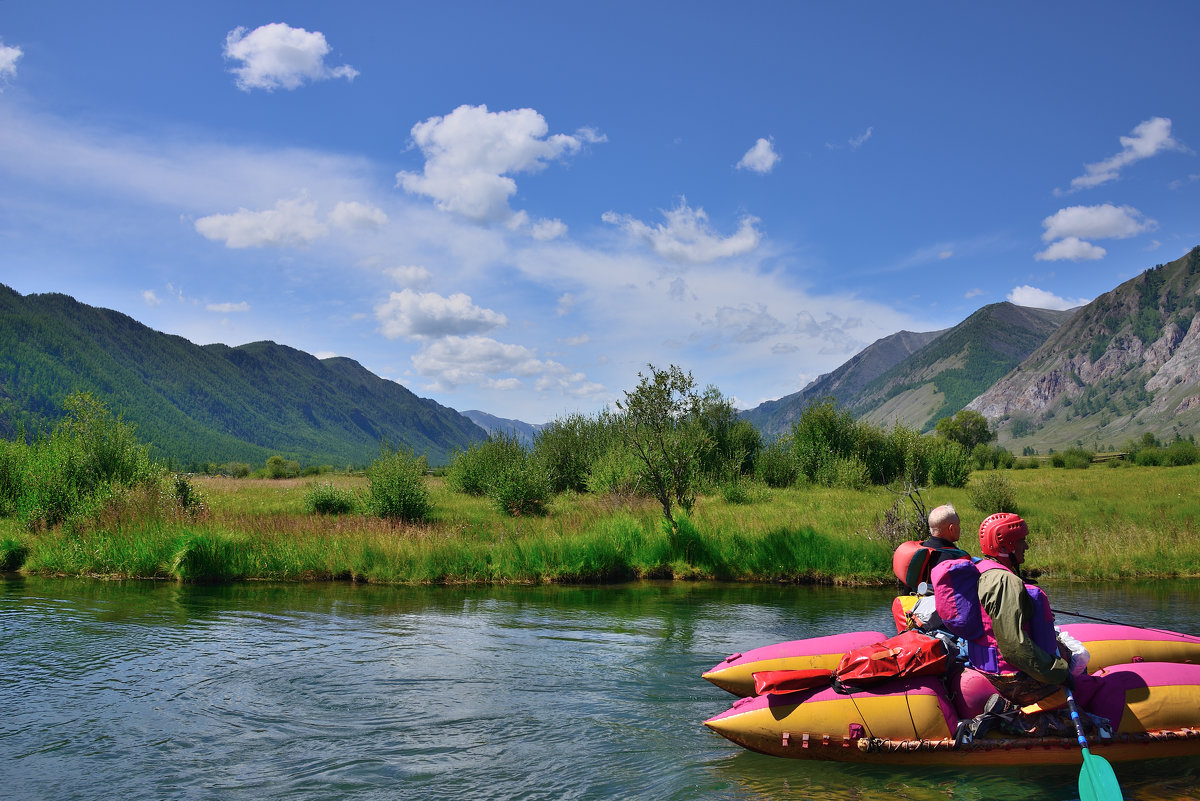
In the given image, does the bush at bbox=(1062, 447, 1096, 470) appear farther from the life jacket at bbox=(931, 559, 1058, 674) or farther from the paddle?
the paddle

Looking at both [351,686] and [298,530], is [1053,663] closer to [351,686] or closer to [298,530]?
[351,686]

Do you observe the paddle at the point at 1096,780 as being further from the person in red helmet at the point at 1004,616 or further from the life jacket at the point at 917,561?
the life jacket at the point at 917,561

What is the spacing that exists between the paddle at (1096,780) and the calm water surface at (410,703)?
0.64 metres

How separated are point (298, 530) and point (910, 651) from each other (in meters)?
18.1

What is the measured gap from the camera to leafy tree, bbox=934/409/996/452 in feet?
374

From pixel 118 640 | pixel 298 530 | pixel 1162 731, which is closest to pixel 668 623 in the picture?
pixel 1162 731

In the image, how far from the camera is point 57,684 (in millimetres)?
9844

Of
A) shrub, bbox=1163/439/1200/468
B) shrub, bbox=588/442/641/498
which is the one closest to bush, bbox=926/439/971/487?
shrub, bbox=588/442/641/498

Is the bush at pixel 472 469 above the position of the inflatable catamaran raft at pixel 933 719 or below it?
A: above

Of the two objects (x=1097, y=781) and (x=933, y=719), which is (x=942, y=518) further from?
(x=1097, y=781)

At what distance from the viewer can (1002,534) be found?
6.79 meters

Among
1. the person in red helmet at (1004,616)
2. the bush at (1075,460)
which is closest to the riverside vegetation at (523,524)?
the person in red helmet at (1004,616)

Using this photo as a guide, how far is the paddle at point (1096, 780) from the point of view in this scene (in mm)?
6297

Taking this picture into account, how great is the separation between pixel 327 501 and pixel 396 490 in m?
3.51
